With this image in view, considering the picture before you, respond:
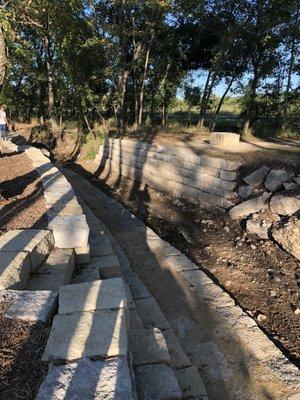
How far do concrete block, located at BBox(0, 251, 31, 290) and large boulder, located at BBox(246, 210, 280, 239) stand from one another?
4.46 metres

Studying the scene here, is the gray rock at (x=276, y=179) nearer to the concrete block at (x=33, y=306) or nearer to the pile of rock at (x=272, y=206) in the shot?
the pile of rock at (x=272, y=206)

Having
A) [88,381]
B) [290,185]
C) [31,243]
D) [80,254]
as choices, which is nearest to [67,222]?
[80,254]

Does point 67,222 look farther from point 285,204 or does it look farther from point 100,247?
point 285,204

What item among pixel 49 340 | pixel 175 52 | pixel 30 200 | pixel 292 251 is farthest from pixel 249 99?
pixel 49 340

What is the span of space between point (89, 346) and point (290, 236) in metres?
4.48

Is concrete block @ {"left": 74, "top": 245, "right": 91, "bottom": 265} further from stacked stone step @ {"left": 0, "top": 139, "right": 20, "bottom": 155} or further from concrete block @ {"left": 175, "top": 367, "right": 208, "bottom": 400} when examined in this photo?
stacked stone step @ {"left": 0, "top": 139, "right": 20, "bottom": 155}

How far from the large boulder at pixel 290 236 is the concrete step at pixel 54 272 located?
3639 mm

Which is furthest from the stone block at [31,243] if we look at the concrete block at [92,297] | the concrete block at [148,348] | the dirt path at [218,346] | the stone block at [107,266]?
the dirt path at [218,346]

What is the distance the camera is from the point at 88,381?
2207 mm

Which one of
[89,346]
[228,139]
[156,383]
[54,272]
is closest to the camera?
[89,346]

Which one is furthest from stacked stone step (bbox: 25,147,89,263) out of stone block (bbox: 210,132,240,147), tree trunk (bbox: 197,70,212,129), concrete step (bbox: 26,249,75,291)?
tree trunk (bbox: 197,70,212,129)

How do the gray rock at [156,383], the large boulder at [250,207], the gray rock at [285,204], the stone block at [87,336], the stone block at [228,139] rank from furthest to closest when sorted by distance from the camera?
the stone block at [228,139]
the large boulder at [250,207]
the gray rock at [285,204]
the gray rock at [156,383]
the stone block at [87,336]

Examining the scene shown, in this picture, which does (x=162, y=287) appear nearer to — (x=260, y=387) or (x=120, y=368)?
(x=260, y=387)

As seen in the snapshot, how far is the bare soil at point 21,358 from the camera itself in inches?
89.2
